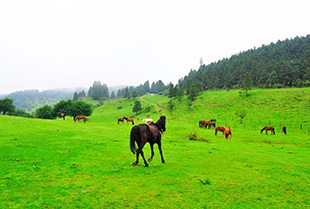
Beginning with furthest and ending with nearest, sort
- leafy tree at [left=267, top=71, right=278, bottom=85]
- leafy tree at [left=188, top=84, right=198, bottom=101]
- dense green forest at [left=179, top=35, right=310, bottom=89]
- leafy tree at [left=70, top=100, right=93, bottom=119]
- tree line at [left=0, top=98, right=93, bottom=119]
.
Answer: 1. leafy tree at [left=188, top=84, right=198, bottom=101]
2. leafy tree at [left=267, top=71, right=278, bottom=85]
3. dense green forest at [left=179, top=35, right=310, bottom=89]
4. tree line at [left=0, top=98, right=93, bottom=119]
5. leafy tree at [left=70, top=100, right=93, bottom=119]

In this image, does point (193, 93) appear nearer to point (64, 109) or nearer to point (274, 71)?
point (274, 71)

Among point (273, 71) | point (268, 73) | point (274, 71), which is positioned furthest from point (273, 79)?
point (268, 73)

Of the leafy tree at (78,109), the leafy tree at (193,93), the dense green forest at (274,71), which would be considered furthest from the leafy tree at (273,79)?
the leafy tree at (78,109)

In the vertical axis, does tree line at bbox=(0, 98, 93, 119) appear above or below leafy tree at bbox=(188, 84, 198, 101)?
below

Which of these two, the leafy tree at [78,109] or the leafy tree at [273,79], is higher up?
the leafy tree at [273,79]

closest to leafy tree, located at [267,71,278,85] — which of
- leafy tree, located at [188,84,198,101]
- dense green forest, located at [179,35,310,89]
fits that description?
dense green forest, located at [179,35,310,89]

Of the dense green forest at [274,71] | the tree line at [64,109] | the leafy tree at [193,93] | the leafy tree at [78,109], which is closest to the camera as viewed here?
the leafy tree at [78,109]

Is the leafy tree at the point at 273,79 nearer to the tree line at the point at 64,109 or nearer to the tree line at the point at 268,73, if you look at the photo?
the tree line at the point at 268,73

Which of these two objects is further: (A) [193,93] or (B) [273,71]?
(B) [273,71]

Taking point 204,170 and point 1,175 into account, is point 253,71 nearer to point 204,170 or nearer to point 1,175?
point 204,170

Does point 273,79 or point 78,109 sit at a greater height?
point 273,79

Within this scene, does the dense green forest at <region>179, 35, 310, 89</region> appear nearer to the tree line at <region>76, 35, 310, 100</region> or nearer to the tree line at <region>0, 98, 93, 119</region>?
the tree line at <region>76, 35, 310, 100</region>

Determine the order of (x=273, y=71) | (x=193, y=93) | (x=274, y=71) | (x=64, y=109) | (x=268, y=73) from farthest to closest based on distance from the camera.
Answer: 1. (x=268, y=73)
2. (x=273, y=71)
3. (x=274, y=71)
4. (x=193, y=93)
5. (x=64, y=109)

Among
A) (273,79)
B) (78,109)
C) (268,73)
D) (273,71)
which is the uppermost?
(273,71)
